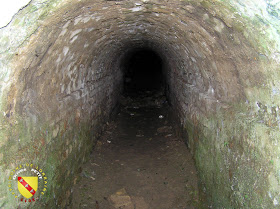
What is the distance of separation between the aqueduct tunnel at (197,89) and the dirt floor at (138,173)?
1.11ft

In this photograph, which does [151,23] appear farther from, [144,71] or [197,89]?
[144,71]

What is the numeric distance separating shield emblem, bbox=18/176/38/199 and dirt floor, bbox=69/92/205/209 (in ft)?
4.52

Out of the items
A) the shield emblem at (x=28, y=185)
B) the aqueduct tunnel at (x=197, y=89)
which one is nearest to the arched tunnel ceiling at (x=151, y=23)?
the aqueduct tunnel at (x=197, y=89)

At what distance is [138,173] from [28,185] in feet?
8.42

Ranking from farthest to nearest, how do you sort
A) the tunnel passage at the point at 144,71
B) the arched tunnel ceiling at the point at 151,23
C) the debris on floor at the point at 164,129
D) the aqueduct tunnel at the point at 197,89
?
the tunnel passage at the point at 144,71 < the debris on floor at the point at 164,129 < the arched tunnel ceiling at the point at 151,23 < the aqueduct tunnel at the point at 197,89

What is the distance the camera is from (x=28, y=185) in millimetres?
2338

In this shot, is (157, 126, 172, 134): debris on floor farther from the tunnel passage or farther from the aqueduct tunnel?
the tunnel passage

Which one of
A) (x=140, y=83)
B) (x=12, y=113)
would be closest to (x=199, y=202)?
(x=12, y=113)

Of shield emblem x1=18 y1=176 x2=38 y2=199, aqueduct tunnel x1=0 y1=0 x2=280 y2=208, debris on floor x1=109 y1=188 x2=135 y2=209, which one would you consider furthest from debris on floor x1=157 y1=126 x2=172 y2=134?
shield emblem x1=18 y1=176 x2=38 y2=199

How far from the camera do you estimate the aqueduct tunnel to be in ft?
5.97

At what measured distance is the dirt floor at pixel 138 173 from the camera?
3.79 metres

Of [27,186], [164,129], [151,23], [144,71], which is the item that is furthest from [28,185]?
[144,71]

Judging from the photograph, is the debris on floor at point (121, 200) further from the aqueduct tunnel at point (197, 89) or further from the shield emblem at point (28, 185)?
the shield emblem at point (28, 185)

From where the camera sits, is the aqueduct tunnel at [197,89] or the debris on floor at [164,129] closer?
the aqueduct tunnel at [197,89]
